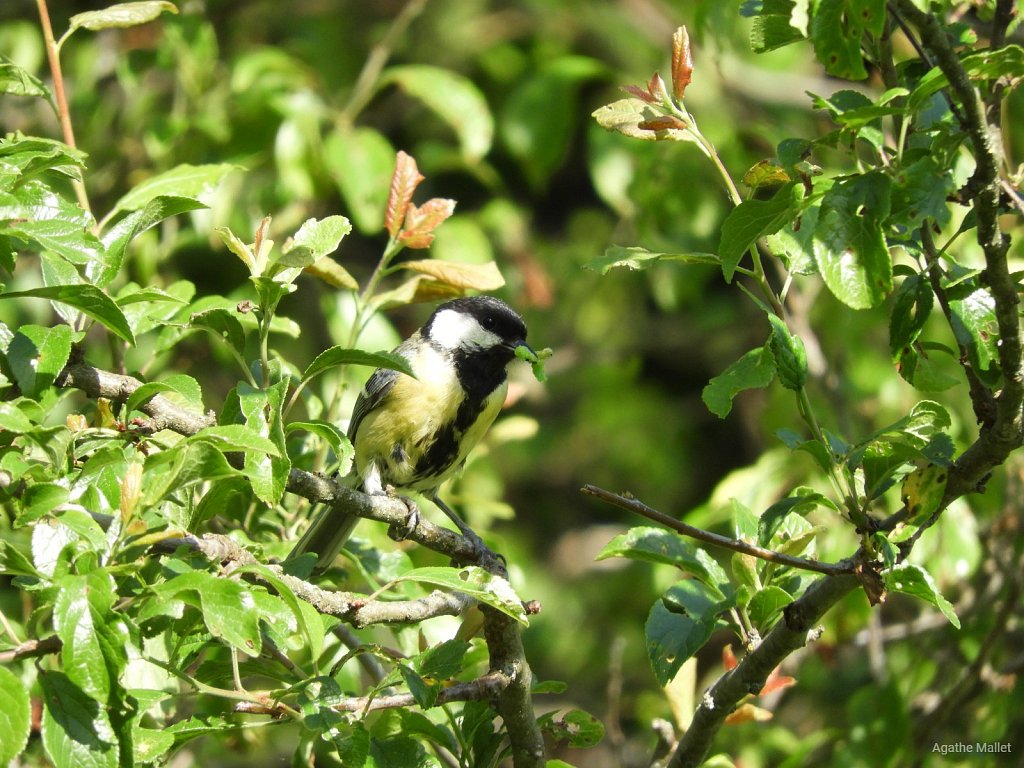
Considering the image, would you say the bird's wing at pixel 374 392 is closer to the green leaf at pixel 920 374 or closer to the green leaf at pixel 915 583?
the green leaf at pixel 920 374

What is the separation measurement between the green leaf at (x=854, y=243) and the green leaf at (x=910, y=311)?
196 millimetres

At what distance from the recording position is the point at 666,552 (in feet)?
6.51

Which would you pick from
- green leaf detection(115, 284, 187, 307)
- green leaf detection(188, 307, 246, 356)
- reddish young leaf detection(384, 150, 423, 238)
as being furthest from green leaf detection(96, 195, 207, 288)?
reddish young leaf detection(384, 150, 423, 238)

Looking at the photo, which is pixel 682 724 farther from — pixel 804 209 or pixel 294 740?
pixel 294 740

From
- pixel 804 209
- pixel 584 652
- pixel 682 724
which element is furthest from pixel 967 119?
pixel 584 652

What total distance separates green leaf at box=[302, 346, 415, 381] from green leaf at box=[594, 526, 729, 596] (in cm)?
54

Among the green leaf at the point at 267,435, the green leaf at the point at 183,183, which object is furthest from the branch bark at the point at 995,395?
the green leaf at the point at 183,183

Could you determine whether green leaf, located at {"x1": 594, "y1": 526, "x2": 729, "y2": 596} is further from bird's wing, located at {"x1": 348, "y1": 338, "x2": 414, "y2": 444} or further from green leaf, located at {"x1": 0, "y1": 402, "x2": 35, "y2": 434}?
bird's wing, located at {"x1": 348, "y1": 338, "x2": 414, "y2": 444}

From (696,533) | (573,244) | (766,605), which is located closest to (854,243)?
(696,533)

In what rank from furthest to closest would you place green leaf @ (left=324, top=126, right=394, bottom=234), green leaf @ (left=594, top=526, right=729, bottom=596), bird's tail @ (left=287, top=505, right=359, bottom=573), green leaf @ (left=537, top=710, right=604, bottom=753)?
green leaf @ (left=324, top=126, right=394, bottom=234) < bird's tail @ (left=287, top=505, right=359, bottom=573) < green leaf @ (left=537, top=710, right=604, bottom=753) < green leaf @ (left=594, top=526, right=729, bottom=596)

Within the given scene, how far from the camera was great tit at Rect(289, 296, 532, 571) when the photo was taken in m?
3.17

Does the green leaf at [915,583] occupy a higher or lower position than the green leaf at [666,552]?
higher

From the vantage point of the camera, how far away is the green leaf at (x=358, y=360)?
165cm

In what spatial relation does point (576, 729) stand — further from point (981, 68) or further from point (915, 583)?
point (981, 68)
